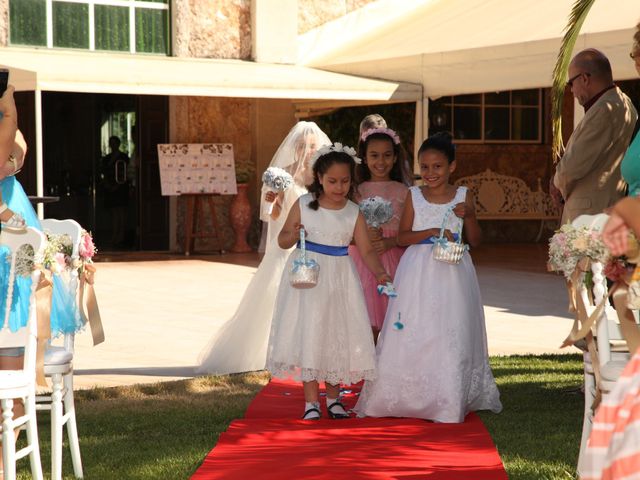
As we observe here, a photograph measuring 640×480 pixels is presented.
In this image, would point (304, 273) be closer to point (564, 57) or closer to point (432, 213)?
point (432, 213)

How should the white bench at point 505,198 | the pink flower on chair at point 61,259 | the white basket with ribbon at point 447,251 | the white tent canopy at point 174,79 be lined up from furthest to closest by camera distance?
1. the white bench at point 505,198
2. the white tent canopy at point 174,79
3. the white basket with ribbon at point 447,251
4. the pink flower on chair at point 61,259

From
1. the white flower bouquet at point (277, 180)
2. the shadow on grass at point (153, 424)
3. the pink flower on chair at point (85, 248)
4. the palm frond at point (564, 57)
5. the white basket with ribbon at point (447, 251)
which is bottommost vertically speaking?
the shadow on grass at point (153, 424)

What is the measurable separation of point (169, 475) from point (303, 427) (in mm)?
1084

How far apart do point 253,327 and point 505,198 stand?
39.9 feet

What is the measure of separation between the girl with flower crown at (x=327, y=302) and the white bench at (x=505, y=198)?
43.2ft

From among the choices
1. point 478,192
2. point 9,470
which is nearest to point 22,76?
point 478,192

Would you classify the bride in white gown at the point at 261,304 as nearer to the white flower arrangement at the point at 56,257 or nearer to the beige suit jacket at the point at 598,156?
the beige suit jacket at the point at 598,156

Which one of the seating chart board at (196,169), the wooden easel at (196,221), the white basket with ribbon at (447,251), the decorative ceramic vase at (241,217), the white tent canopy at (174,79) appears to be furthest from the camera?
the decorative ceramic vase at (241,217)

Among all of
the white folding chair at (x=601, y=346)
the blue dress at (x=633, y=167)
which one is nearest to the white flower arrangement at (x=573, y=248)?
the white folding chair at (x=601, y=346)

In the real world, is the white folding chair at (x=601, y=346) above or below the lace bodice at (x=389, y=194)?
below

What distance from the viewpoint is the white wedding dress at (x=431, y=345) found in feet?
20.2

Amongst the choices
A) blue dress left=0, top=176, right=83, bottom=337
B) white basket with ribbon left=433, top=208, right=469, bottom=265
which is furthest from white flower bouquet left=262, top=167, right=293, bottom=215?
blue dress left=0, top=176, right=83, bottom=337

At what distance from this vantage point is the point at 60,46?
16375 mm

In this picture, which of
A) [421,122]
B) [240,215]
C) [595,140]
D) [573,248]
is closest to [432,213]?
[595,140]
